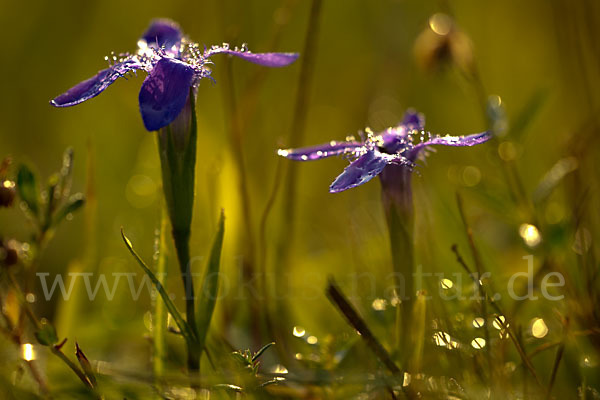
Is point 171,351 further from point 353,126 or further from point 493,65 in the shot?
point 493,65

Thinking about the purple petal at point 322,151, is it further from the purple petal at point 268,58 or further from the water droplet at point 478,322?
the water droplet at point 478,322

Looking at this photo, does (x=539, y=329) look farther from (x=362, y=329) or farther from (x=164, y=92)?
(x=164, y=92)

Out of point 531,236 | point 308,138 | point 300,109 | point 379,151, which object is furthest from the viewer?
point 308,138

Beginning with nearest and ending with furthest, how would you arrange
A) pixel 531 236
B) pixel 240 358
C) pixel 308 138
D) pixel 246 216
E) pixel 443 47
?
pixel 240 358 → pixel 531 236 → pixel 246 216 → pixel 443 47 → pixel 308 138

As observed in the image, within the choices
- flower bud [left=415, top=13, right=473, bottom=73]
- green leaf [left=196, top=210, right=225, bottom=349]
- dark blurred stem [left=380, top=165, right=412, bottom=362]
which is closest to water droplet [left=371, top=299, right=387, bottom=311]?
dark blurred stem [left=380, top=165, right=412, bottom=362]

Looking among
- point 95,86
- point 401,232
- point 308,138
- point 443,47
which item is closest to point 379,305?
point 401,232

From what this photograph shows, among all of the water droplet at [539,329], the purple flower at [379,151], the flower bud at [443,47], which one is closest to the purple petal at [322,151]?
the purple flower at [379,151]
